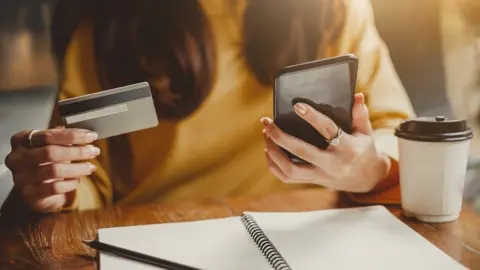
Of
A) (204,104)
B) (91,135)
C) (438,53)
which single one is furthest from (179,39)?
(438,53)

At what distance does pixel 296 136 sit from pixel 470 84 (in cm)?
41

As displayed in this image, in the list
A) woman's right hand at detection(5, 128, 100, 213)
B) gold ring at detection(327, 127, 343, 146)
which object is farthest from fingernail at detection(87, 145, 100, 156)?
gold ring at detection(327, 127, 343, 146)

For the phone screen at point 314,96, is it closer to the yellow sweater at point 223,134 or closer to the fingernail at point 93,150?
the yellow sweater at point 223,134

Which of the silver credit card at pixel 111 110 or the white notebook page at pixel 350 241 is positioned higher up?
the silver credit card at pixel 111 110

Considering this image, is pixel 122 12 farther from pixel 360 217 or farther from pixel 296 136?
pixel 360 217

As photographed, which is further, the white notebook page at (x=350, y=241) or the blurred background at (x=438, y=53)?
the blurred background at (x=438, y=53)

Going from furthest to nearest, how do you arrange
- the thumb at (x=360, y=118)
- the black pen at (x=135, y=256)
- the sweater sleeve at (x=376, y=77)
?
the sweater sleeve at (x=376, y=77), the thumb at (x=360, y=118), the black pen at (x=135, y=256)

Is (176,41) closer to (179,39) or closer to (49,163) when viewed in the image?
(179,39)

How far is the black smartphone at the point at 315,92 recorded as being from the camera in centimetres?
92

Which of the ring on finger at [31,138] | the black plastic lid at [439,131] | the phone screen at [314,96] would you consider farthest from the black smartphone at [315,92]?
the ring on finger at [31,138]

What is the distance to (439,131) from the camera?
0.89 metres

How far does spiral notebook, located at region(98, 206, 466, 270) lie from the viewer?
756 mm

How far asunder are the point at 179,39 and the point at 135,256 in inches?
15.9

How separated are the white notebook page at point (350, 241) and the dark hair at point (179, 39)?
0.26m
